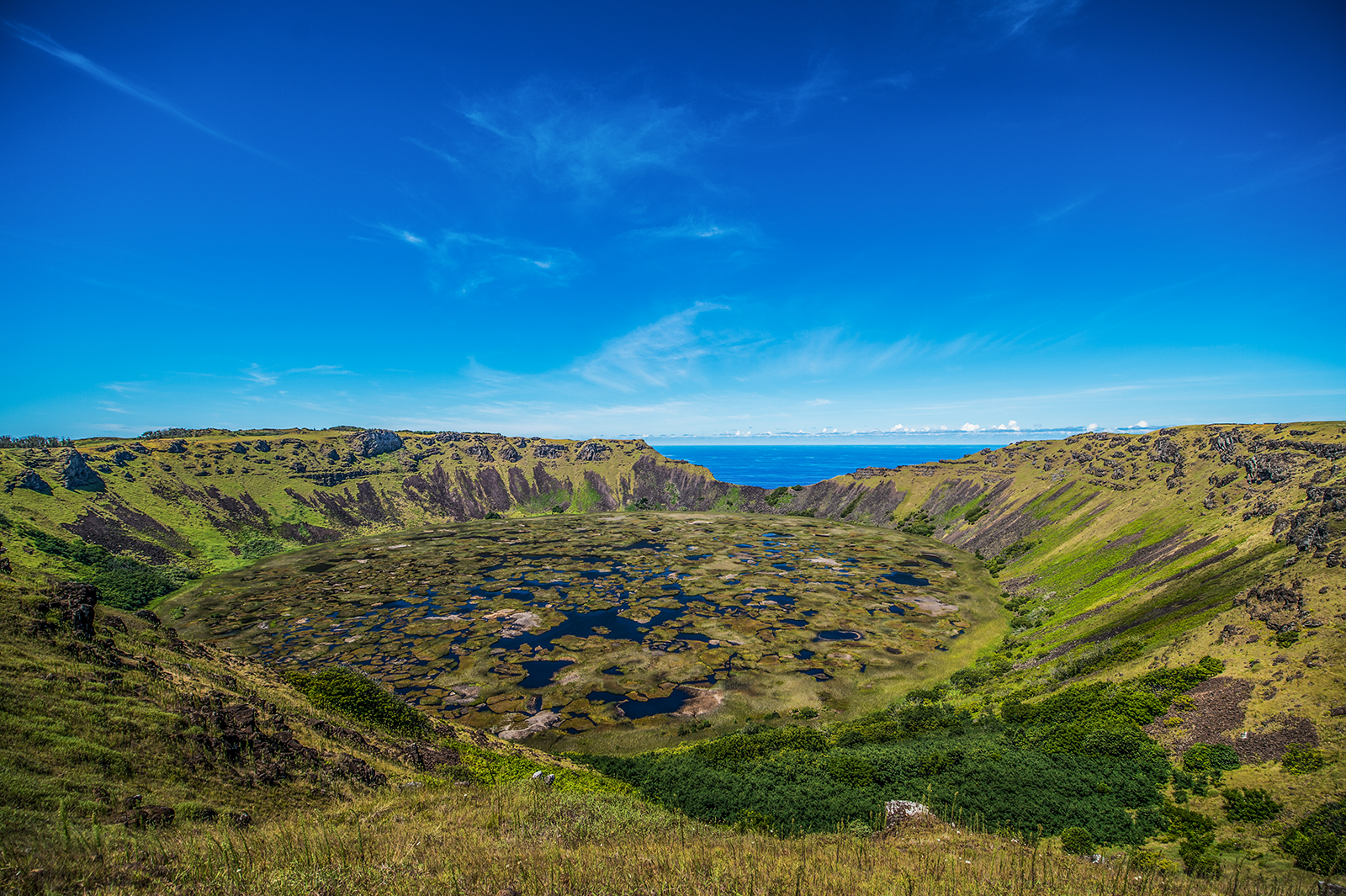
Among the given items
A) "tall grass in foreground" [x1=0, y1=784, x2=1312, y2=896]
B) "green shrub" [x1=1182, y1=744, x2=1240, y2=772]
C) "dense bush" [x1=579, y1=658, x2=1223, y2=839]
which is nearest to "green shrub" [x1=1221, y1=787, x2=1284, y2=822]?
"dense bush" [x1=579, y1=658, x2=1223, y2=839]

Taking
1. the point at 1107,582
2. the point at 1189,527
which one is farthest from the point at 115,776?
the point at 1189,527

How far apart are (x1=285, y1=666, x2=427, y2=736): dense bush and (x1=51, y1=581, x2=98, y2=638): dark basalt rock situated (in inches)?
409

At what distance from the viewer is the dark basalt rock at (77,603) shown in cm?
1759

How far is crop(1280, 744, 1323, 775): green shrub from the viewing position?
62.0 ft

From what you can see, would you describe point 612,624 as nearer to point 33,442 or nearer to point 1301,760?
point 1301,760

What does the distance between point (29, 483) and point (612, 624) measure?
428 feet

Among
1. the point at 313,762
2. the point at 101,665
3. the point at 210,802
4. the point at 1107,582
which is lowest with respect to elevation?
the point at 1107,582

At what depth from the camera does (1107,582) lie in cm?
5391

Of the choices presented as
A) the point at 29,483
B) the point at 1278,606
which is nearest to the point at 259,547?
the point at 29,483

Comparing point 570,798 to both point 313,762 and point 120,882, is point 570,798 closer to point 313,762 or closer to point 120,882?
point 313,762

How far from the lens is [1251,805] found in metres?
18.0

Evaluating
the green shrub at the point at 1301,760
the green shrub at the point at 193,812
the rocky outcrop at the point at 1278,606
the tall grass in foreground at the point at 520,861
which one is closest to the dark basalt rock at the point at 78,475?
the green shrub at the point at 193,812

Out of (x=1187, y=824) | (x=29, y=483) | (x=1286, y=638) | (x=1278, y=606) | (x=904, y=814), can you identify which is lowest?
(x=904, y=814)

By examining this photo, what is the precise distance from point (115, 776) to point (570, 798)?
13584mm
